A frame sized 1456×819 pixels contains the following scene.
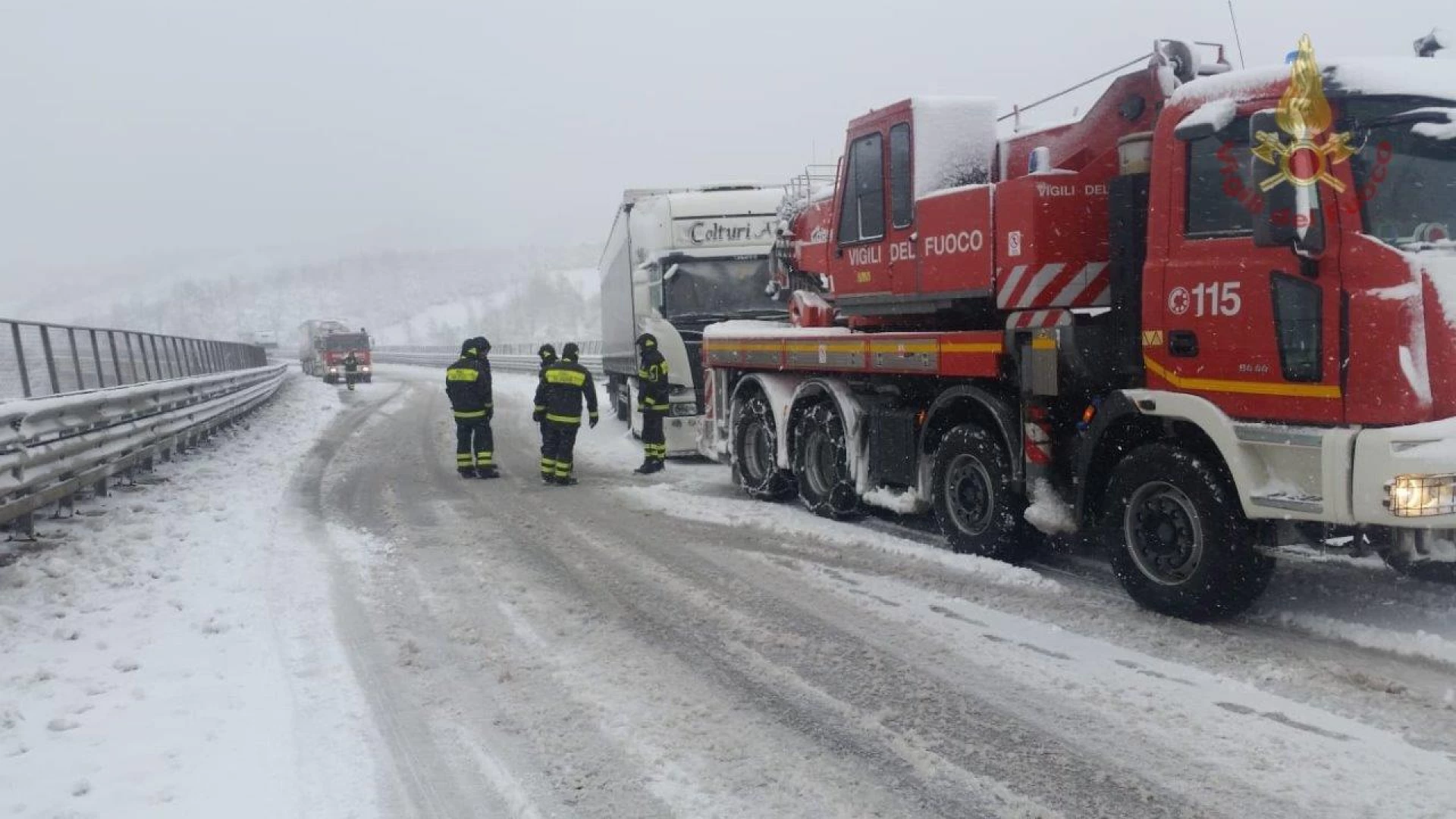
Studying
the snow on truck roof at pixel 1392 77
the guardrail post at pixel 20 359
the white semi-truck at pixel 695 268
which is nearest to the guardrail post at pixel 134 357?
the guardrail post at pixel 20 359

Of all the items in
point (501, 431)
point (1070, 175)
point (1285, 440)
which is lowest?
point (501, 431)

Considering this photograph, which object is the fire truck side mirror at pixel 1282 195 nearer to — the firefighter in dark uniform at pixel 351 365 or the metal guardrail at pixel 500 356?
the metal guardrail at pixel 500 356

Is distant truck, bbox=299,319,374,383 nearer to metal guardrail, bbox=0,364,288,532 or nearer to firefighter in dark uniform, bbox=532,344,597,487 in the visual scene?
metal guardrail, bbox=0,364,288,532

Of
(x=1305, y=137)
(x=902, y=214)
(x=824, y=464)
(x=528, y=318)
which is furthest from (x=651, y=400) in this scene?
(x=528, y=318)

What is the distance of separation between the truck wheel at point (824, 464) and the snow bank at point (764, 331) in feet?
2.23

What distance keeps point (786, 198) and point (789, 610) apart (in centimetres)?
619

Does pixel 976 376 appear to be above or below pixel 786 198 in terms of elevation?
below

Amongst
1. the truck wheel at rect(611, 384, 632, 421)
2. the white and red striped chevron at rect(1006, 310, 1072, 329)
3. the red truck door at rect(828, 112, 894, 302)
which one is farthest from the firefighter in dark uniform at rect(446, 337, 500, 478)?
the white and red striped chevron at rect(1006, 310, 1072, 329)

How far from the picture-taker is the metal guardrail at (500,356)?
41.6 m

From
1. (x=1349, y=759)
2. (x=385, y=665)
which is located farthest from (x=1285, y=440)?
(x=385, y=665)

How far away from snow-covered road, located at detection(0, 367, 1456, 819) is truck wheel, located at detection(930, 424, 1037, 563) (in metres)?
0.23

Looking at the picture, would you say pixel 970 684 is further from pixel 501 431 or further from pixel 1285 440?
pixel 501 431

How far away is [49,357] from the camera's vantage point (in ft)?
36.4

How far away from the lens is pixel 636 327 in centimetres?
1555
